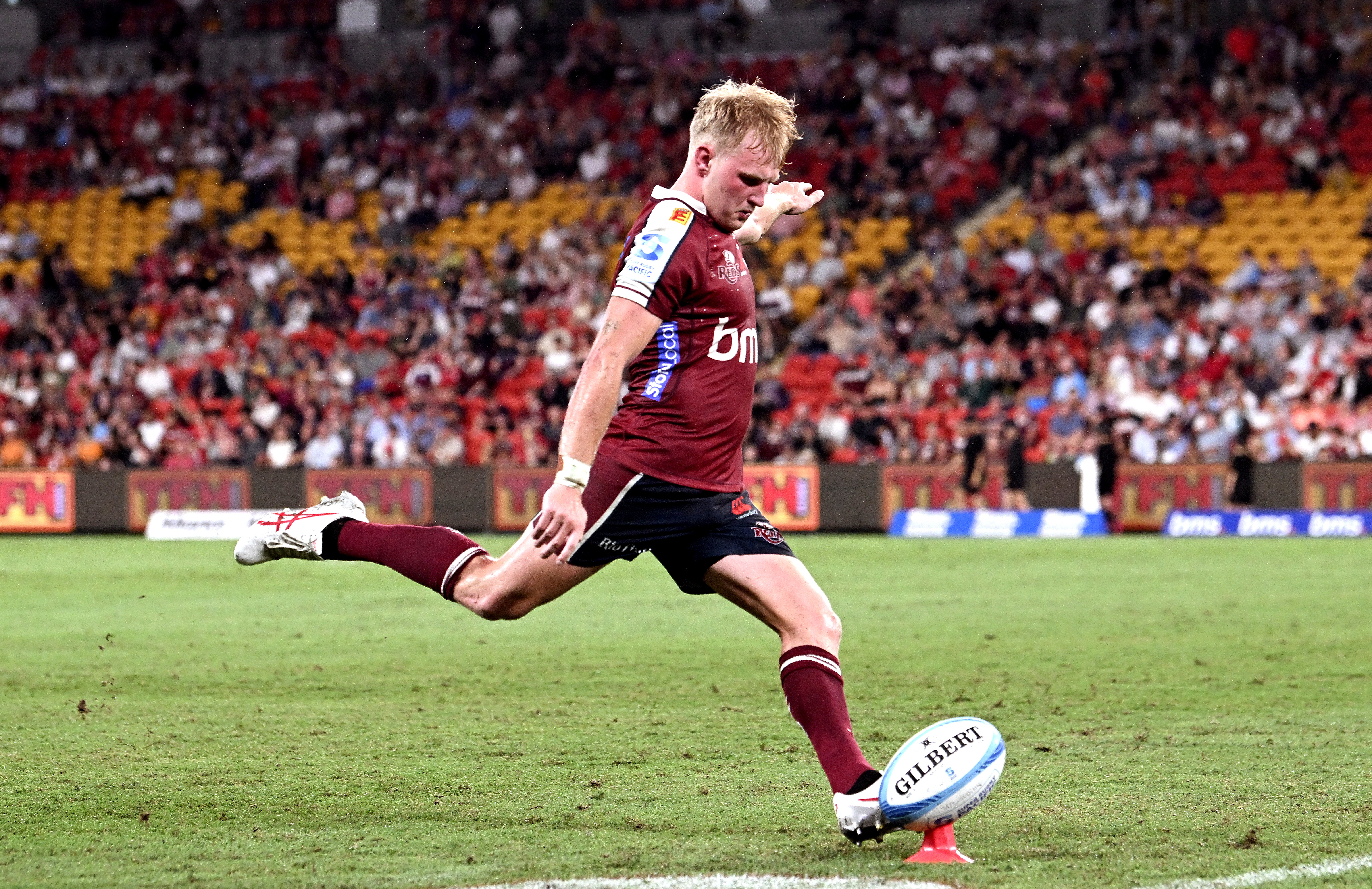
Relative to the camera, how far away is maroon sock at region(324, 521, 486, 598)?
575 centimetres

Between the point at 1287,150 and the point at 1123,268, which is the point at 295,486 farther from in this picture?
the point at 1287,150

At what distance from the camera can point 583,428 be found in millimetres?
5004

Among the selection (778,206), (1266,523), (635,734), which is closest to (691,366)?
(778,206)

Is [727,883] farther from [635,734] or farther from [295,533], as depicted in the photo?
[635,734]

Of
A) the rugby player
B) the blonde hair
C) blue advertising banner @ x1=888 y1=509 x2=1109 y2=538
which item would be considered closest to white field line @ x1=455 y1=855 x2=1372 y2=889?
the rugby player

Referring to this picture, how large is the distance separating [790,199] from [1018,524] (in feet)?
52.3

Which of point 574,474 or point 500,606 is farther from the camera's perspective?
point 500,606

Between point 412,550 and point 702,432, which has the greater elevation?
point 702,432

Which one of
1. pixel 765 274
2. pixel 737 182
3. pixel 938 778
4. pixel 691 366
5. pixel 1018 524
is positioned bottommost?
pixel 1018 524

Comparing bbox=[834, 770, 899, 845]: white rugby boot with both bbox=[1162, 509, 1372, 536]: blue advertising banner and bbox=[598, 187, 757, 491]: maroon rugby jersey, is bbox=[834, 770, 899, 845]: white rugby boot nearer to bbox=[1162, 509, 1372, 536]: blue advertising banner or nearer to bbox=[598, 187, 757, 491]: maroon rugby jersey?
bbox=[598, 187, 757, 491]: maroon rugby jersey

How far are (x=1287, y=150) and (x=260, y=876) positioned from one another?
24972 mm

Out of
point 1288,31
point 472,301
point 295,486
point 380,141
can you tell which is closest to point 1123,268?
point 1288,31

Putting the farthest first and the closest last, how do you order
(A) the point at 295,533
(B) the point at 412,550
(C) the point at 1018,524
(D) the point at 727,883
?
(C) the point at 1018,524
(A) the point at 295,533
(B) the point at 412,550
(D) the point at 727,883

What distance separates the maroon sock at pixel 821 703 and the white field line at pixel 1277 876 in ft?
3.15
